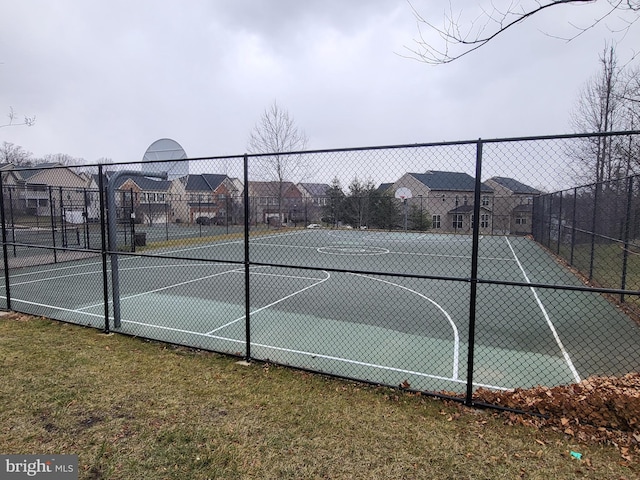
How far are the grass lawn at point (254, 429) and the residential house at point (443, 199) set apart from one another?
226cm

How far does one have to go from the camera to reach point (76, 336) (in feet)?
17.4

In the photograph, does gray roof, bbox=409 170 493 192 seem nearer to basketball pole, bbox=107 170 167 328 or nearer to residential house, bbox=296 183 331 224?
residential house, bbox=296 183 331 224

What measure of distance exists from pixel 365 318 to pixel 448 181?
366cm

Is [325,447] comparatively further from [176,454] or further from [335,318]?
[335,318]

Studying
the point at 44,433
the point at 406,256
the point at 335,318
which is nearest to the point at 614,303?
the point at 335,318

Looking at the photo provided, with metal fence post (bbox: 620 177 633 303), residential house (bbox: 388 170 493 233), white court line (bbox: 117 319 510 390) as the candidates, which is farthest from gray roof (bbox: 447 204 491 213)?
metal fence post (bbox: 620 177 633 303)

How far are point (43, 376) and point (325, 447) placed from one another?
3.16 metres

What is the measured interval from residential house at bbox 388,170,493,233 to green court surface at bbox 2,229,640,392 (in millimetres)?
735

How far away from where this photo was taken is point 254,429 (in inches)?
121

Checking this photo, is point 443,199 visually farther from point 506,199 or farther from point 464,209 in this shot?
point 506,199

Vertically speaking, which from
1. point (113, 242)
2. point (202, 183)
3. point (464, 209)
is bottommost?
point (113, 242)

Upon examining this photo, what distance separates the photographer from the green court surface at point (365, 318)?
5129mm

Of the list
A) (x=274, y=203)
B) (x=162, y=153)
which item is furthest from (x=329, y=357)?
(x=162, y=153)

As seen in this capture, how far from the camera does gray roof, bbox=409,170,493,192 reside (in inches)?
158
